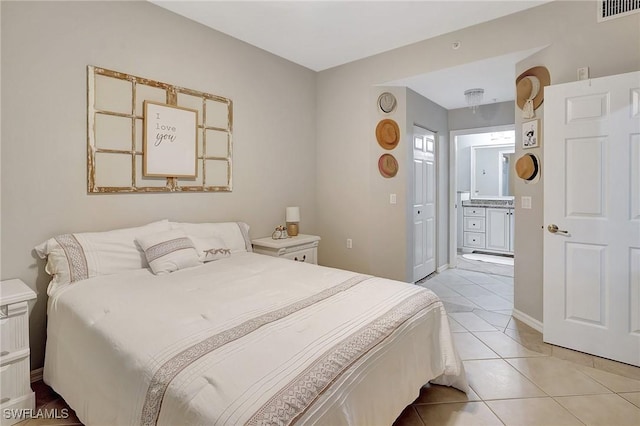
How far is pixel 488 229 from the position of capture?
252 inches

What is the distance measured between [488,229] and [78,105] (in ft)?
21.3

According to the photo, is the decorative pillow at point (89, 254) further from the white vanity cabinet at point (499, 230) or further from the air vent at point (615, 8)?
the white vanity cabinet at point (499, 230)

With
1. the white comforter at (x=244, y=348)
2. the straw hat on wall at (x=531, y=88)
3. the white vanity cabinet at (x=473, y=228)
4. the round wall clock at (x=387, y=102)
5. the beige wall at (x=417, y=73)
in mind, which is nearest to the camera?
the white comforter at (x=244, y=348)

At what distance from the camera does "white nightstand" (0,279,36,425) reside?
1761mm

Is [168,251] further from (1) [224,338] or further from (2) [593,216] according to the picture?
(2) [593,216]

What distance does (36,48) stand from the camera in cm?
217

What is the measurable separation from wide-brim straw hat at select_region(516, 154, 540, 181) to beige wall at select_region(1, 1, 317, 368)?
8.67 feet

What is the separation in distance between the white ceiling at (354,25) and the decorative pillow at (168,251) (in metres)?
1.93

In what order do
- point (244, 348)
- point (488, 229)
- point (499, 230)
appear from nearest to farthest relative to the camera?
1. point (244, 348)
2. point (499, 230)
3. point (488, 229)

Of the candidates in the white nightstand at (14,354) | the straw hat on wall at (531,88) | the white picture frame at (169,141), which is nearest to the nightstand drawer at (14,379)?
the white nightstand at (14,354)

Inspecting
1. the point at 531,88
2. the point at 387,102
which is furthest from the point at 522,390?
the point at 387,102

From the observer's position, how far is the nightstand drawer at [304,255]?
353 centimetres

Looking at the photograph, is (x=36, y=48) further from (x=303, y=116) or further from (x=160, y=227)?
(x=303, y=116)

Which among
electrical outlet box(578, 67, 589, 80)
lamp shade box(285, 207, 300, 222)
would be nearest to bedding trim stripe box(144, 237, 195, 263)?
lamp shade box(285, 207, 300, 222)
